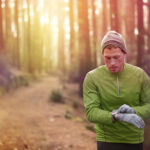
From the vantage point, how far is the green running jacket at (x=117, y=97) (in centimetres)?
297

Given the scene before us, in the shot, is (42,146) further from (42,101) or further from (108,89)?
(42,101)

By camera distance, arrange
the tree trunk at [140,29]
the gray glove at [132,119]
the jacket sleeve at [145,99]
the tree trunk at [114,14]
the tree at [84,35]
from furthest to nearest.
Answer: the tree at [84,35] → the tree trunk at [114,14] → the tree trunk at [140,29] → the jacket sleeve at [145,99] → the gray glove at [132,119]

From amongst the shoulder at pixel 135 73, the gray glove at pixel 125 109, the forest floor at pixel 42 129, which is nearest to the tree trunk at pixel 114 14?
the forest floor at pixel 42 129

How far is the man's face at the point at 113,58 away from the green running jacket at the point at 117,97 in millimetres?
84

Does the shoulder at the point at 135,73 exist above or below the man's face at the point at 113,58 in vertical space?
below

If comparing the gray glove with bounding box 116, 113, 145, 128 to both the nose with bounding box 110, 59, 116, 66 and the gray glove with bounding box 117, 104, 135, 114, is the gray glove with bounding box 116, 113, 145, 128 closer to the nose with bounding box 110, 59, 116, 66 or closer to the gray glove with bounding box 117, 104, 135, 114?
the gray glove with bounding box 117, 104, 135, 114

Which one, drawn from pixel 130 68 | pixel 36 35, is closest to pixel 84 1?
pixel 130 68

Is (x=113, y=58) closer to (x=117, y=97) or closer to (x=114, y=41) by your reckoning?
(x=114, y=41)

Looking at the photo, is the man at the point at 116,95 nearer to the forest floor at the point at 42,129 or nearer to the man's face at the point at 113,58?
the man's face at the point at 113,58

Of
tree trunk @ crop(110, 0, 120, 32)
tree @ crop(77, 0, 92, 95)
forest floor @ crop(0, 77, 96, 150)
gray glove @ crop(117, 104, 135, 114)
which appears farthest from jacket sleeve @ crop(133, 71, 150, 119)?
tree @ crop(77, 0, 92, 95)

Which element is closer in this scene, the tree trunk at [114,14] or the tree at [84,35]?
the tree trunk at [114,14]

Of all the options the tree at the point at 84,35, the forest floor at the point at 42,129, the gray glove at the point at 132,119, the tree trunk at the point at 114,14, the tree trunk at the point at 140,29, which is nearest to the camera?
the gray glove at the point at 132,119

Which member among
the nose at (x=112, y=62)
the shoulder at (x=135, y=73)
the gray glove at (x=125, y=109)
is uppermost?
the nose at (x=112, y=62)

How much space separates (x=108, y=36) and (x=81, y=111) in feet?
39.5
